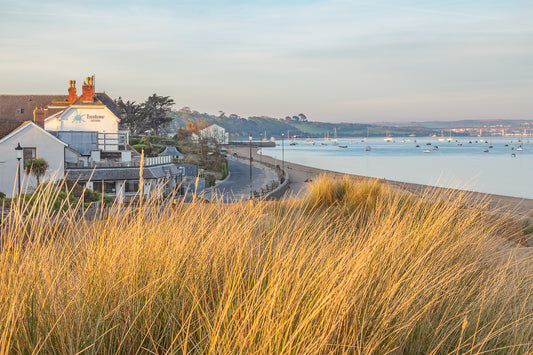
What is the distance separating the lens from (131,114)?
67375 millimetres

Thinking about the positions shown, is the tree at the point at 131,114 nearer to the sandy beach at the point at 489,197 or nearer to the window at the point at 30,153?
the sandy beach at the point at 489,197

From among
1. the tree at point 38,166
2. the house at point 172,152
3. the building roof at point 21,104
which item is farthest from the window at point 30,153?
the house at point 172,152

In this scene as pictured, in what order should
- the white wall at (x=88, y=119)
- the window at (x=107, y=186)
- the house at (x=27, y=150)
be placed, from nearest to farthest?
the house at (x=27, y=150), the window at (x=107, y=186), the white wall at (x=88, y=119)

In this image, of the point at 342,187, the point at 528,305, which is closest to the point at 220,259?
the point at 528,305

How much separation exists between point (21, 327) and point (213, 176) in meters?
47.2

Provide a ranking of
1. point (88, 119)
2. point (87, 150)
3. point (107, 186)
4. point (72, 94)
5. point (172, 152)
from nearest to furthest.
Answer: point (107, 186), point (87, 150), point (88, 119), point (72, 94), point (172, 152)

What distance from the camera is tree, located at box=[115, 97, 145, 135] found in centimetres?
6688

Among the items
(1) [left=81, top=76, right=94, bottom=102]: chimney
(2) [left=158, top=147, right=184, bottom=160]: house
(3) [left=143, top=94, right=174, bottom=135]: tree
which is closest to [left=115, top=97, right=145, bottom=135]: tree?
(3) [left=143, top=94, right=174, bottom=135]: tree

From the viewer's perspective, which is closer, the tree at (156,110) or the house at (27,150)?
the house at (27,150)

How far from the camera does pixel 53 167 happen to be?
1185 inches

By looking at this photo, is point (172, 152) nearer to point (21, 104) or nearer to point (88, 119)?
point (88, 119)

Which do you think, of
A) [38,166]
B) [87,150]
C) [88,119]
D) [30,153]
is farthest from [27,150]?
[88,119]

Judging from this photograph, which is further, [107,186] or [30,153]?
[107,186]

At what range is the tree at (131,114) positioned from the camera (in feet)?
219
